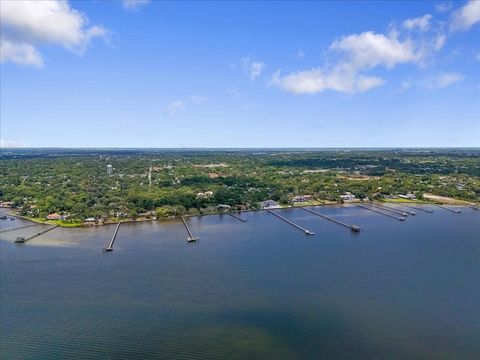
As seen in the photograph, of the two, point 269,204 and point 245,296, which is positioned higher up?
point 245,296

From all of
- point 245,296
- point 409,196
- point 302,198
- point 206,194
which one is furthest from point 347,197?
point 245,296

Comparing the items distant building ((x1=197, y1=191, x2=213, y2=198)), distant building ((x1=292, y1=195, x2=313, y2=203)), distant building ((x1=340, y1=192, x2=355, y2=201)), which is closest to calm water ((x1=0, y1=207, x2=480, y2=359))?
distant building ((x1=197, y1=191, x2=213, y2=198))

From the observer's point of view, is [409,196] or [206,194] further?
[409,196]

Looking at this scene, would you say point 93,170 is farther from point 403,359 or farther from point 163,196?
point 403,359

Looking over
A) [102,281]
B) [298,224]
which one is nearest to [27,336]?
[102,281]

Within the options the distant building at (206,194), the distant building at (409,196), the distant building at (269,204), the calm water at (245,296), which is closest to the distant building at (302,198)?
the distant building at (269,204)

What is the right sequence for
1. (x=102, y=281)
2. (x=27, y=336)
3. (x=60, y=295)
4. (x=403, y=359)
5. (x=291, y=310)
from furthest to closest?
(x=102, y=281)
(x=60, y=295)
(x=291, y=310)
(x=27, y=336)
(x=403, y=359)

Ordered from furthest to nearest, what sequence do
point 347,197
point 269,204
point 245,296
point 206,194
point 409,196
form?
point 409,196 → point 347,197 → point 206,194 → point 269,204 → point 245,296

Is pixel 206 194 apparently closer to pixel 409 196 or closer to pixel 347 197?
pixel 347 197

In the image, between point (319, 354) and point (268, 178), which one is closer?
point (319, 354)

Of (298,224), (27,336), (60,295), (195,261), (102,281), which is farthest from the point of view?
(298,224)
